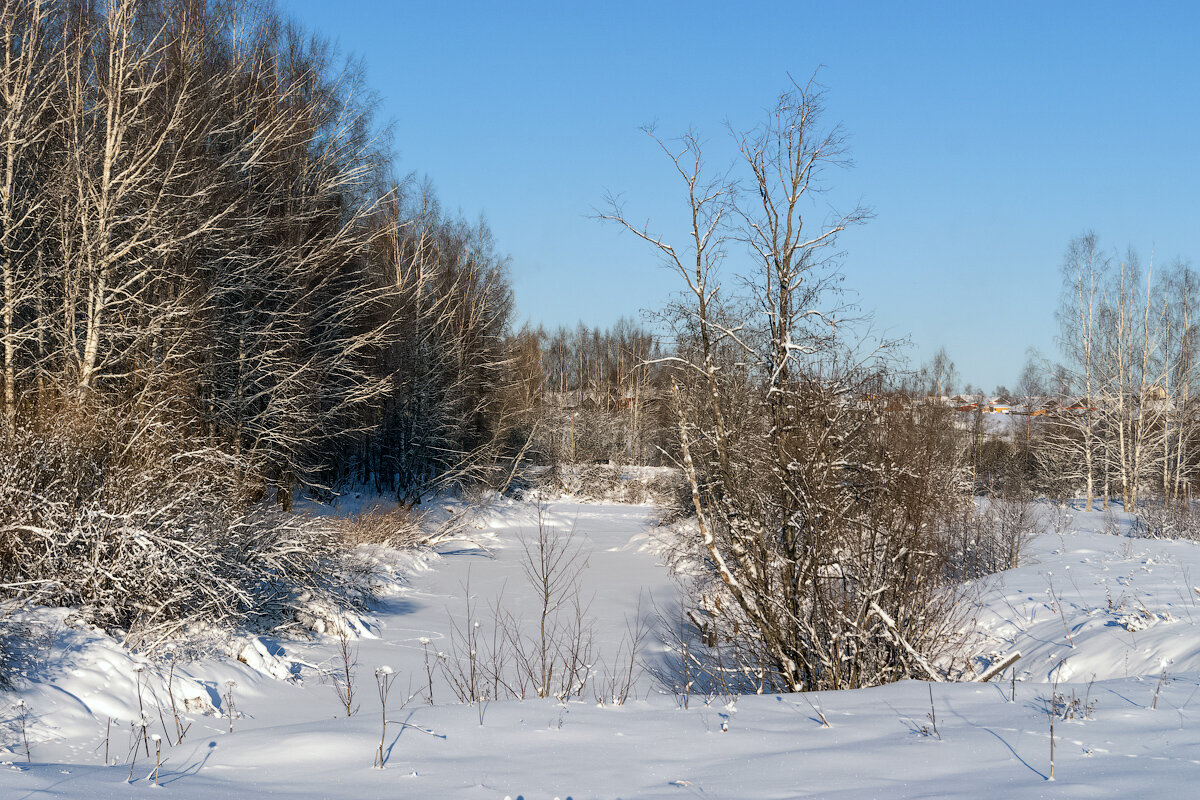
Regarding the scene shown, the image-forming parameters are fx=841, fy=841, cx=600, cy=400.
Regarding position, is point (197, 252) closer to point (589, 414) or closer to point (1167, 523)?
point (1167, 523)

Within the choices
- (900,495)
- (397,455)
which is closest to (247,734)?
(900,495)

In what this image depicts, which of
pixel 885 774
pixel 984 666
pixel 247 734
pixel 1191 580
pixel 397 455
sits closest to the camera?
pixel 885 774

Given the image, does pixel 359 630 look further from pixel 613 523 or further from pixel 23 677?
pixel 613 523

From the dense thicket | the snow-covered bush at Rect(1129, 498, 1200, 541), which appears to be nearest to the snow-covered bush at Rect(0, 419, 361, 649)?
the dense thicket

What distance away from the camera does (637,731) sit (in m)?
5.31

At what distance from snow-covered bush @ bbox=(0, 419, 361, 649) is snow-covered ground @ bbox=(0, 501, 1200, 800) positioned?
487mm

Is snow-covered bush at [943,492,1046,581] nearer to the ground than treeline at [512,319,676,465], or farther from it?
nearer to the ground

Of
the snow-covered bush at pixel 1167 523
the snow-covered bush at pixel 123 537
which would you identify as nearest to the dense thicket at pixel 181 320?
the snow-covered bush at pixel 123 537

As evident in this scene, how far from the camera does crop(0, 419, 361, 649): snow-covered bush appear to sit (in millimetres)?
8375

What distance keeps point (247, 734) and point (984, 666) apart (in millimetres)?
7544

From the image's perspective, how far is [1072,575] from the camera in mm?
13141

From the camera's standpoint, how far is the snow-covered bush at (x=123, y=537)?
8375 millimetres

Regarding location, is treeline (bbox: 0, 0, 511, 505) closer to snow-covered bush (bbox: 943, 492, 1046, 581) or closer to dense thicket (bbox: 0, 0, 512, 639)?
dense thicket (bbox: 0, 0, 512, 639)

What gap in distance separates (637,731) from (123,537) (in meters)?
6.11
